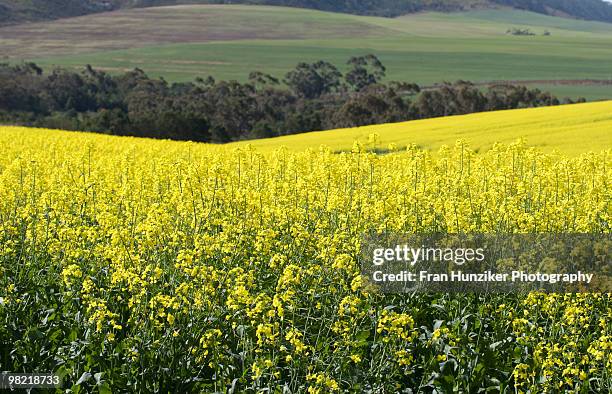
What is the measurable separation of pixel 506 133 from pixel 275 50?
140257 mm

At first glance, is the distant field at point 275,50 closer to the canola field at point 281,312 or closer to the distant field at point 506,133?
the distant field at point 506,133

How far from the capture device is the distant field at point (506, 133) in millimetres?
26938

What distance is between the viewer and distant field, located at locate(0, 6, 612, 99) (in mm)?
140625

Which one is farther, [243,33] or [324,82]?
[243,33]

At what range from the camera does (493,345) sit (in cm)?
761

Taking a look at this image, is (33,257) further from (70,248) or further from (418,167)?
(418,167)

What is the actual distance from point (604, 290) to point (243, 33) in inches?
7329

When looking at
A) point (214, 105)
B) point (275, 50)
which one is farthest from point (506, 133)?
point (275, 50)

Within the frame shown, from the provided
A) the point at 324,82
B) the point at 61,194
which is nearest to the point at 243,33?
the point at 324,82

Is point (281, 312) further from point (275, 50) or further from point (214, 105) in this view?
point (275, 50)

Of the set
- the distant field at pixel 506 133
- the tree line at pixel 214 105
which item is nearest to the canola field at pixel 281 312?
the distant field at pixel 506 133

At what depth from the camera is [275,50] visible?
168 meters

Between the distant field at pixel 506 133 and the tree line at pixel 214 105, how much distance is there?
3081 cm

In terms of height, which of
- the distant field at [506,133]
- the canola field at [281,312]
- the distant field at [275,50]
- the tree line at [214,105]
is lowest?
the distant field at [275,50]
